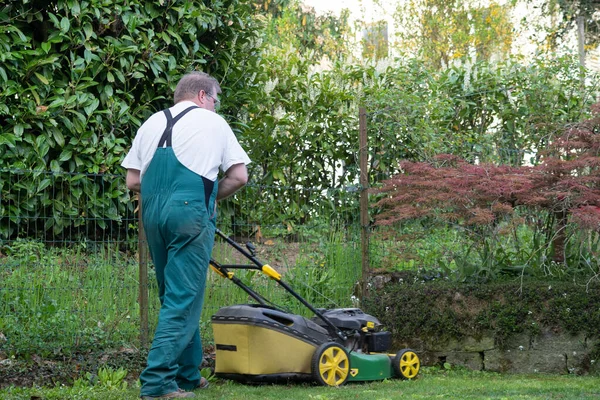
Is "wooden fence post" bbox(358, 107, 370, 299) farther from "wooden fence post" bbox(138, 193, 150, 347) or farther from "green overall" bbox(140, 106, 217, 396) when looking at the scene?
"green overall" bbox(140, 106, 217, 396)

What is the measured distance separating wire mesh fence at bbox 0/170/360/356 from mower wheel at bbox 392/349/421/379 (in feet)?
4.80

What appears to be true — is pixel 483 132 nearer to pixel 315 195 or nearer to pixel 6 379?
pixel 315 195

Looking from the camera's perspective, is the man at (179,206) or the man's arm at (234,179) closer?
the man at (179,206)

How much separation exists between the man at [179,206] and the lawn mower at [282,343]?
0.44 m

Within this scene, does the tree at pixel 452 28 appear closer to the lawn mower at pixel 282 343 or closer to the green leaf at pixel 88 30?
the green leaf at pixel 88 30

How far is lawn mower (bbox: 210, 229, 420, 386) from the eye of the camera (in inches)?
209

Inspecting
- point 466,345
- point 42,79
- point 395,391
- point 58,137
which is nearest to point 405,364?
point 395,391

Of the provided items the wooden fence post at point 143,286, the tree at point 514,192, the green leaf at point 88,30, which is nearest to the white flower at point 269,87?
the green leaf at point 88,30

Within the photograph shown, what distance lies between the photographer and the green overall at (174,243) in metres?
4.68

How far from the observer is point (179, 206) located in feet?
15.4

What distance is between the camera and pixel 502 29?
1755 centimetres

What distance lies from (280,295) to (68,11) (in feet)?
10.9

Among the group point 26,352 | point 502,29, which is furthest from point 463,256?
point 502,29

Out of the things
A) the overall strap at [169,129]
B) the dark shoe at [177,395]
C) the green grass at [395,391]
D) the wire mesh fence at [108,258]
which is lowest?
the green grass at [395,391]
